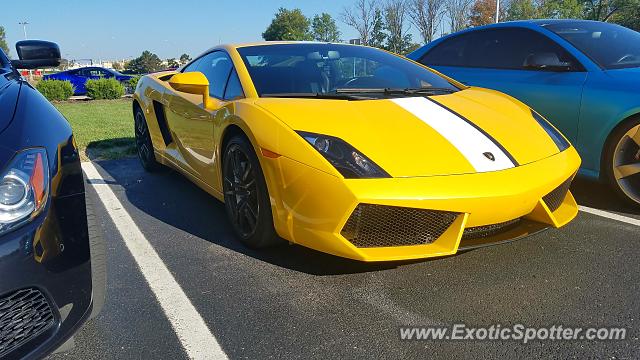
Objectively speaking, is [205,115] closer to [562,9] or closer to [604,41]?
[604,41]

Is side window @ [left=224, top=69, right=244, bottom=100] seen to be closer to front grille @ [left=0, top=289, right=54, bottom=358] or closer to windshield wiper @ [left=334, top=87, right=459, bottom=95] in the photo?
windshield wiper @ [left=334, top=87, right=459, bottom=95]

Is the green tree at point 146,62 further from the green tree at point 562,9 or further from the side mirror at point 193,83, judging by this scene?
the side mirror at point 193,83

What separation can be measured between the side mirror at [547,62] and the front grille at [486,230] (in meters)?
1.87

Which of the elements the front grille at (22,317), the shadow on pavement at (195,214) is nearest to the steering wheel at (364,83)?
the shadow on pavement at (195,214)

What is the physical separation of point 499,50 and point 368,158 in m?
2.82

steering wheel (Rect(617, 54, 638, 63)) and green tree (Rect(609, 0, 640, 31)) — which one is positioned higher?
steering wheel (Rect(617, 54, 638, 63))

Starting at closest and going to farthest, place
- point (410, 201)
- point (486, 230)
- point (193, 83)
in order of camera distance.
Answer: point (410, 201)
point (486, 230)
point (193, 83)

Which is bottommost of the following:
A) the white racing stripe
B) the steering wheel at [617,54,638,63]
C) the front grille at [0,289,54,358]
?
the front grille at [0,289,54,358]

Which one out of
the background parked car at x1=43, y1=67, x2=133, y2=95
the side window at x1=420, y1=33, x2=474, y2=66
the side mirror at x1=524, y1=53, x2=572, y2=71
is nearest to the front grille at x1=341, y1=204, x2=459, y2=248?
the side mirror at x1=524, y1=53, x2=572, y2=71

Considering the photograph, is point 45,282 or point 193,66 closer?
point 45,282

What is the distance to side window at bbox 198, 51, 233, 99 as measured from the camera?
3.27m

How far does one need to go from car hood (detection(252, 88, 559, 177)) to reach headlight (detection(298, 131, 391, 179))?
3 centimetres

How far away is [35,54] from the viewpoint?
3.10m

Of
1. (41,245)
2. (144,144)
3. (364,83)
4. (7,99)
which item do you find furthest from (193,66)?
(41,245)
